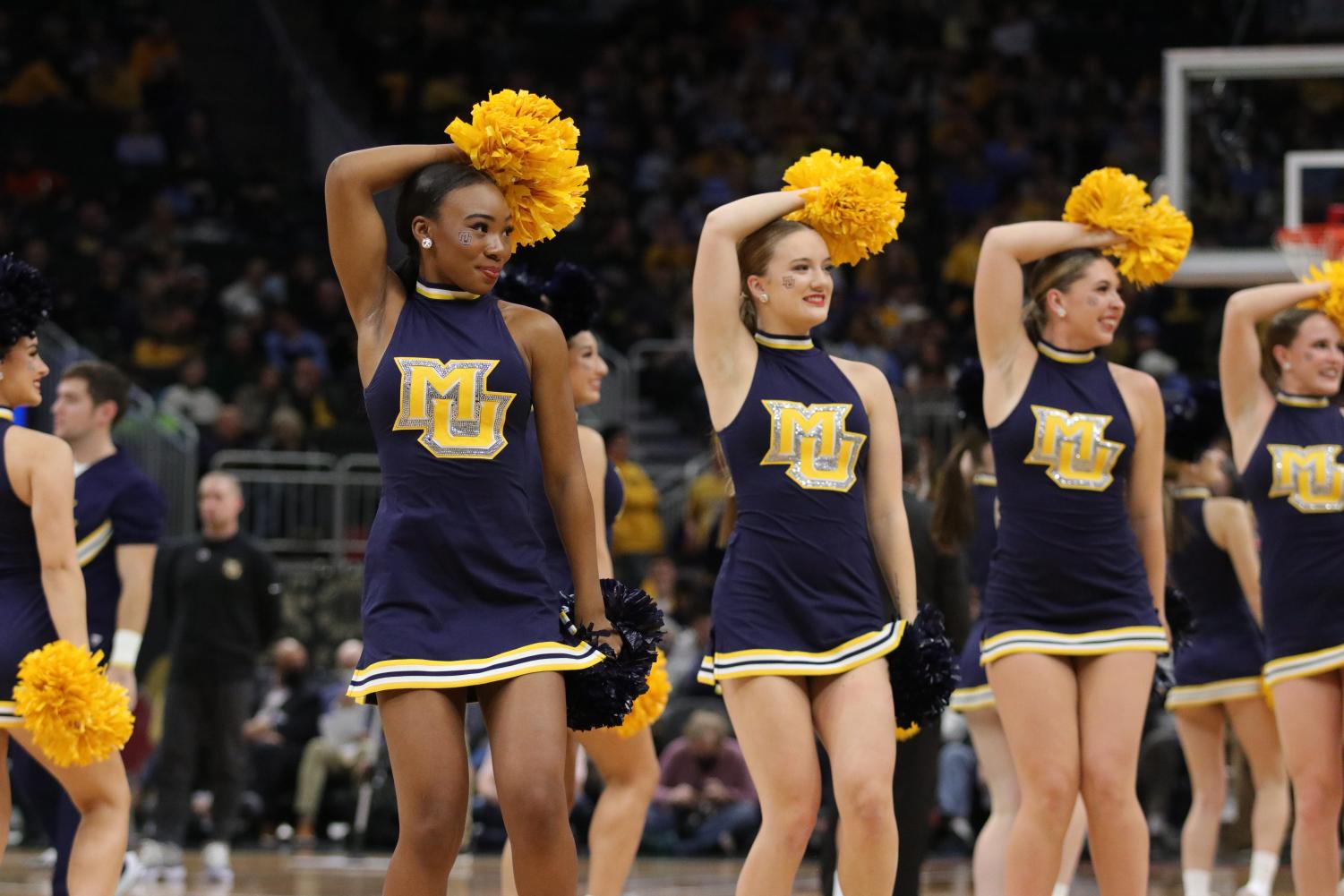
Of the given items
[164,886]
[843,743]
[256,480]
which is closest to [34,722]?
[843,743]

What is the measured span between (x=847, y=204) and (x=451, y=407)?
1.63m

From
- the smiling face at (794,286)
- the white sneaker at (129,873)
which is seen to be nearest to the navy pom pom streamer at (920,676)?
the smiling face at (794,286)

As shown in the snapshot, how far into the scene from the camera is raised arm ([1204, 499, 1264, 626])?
25.8 feet

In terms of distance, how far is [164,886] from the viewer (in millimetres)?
9562

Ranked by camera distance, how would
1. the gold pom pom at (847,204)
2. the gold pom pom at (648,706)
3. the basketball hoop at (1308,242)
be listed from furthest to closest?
the basketball hoop at (1308,242) < the gold pom pom at (648,706) < the gold pom pom at (847,204)

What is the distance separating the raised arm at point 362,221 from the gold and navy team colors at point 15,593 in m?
1.57

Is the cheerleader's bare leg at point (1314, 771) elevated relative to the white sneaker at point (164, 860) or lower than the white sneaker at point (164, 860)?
elevated

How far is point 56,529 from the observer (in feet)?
18.3

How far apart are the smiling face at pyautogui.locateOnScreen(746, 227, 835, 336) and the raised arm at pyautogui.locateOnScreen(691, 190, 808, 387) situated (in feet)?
0.26

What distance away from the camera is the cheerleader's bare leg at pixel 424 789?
4.32 metres

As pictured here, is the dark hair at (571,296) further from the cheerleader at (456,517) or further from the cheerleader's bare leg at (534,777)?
the cheerleader's bare leg at (534,777)

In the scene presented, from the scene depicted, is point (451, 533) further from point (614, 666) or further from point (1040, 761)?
point (1040, 761)

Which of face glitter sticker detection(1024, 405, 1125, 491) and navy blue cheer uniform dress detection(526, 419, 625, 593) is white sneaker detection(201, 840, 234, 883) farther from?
face glitter sticker detection(1024, 405, 1125, 491)

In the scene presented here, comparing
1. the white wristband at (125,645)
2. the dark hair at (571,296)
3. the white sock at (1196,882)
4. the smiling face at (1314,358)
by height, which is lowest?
the white sock at (1196,882)
